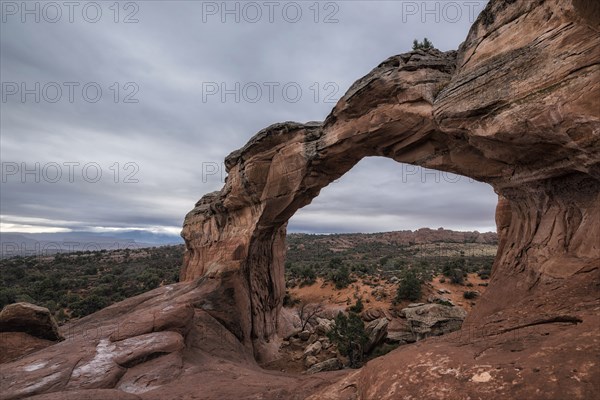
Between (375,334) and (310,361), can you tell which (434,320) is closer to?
(375,334)

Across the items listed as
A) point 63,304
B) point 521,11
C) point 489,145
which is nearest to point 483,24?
point 521,11

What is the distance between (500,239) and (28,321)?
773 inches

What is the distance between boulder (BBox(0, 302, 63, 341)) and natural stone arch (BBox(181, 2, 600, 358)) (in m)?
6.61

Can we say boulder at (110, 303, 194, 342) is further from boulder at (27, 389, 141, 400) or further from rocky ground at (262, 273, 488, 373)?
rocky ground at (262, 273, 488, 373)

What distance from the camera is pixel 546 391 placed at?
375 centimetres

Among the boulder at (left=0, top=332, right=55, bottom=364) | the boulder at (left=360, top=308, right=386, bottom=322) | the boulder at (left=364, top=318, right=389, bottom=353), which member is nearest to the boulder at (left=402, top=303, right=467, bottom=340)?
the boulder at (left=364, top=318, right=389, bottom=353)

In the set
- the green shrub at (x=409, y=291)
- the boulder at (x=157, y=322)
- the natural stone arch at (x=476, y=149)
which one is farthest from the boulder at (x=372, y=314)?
the boulder at (x=157, y=322)

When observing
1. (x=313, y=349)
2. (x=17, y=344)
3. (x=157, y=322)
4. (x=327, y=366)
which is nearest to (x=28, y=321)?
(x=17, y=344)

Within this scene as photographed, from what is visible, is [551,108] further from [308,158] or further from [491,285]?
[308,158]

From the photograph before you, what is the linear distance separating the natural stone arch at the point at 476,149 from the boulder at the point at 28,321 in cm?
661

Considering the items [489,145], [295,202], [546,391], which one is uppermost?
[489,145]

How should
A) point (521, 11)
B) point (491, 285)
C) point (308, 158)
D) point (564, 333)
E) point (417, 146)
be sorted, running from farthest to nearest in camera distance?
point (308, 158) → point (417, 146) → point (491, 285) → point (521, 11) → point (564, 333)

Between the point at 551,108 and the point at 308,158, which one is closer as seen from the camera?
the point at 551,108

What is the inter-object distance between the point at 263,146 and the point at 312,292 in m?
21.1
